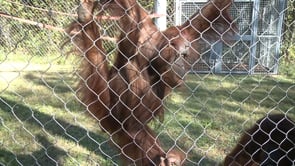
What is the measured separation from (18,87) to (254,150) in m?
4.19

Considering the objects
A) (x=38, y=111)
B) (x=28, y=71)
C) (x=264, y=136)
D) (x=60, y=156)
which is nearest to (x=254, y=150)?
(x=264, y=136)

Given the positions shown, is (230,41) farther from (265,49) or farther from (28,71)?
(28,71)

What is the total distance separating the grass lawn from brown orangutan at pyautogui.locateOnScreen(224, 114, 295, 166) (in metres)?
0.18

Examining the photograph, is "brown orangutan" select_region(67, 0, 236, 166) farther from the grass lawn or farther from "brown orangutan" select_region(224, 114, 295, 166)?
"brown orangutan" select_region(224, 114, 295, 166)

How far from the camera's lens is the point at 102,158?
3.60m

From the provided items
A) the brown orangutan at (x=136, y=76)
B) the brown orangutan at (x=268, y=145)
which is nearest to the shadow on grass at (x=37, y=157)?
the brown orangutan at (x=136, y=76)

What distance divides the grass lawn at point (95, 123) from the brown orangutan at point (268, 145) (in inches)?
6.9

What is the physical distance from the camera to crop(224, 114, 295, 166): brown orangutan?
8.57 ft

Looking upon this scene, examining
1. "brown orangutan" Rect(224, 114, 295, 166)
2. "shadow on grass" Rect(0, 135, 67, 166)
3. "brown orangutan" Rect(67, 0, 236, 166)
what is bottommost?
"shadow on grass" Rect(0, 135, 67, 166)

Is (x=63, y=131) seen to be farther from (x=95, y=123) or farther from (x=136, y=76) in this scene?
(x=136, y=76)

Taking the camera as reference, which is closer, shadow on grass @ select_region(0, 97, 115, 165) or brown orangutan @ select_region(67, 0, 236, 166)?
brown orangutan @ select_region(67, 0, 236, 166)

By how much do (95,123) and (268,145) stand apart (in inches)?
68.4

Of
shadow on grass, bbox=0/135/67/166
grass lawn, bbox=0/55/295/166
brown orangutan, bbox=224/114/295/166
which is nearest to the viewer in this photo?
brown orangutan, bbox=224/114/295/166

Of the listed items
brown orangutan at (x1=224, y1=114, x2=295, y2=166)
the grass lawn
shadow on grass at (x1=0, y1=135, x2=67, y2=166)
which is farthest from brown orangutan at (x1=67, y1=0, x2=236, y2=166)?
shadow on grass at (x1=0, y1=135, x2=67, y2=166)
